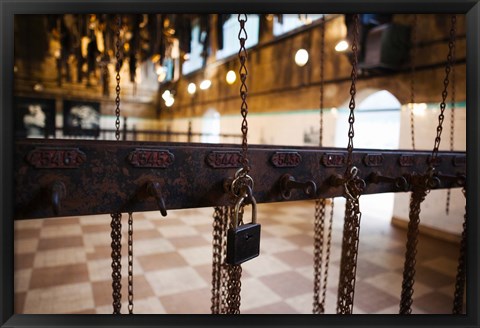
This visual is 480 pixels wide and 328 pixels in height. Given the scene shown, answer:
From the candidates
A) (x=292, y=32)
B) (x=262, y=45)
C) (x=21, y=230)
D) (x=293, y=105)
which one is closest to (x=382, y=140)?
(x=293, y=105)

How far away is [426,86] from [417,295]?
170 inches

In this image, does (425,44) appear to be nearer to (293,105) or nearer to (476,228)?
(293,105)

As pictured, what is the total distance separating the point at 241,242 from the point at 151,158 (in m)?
0.37

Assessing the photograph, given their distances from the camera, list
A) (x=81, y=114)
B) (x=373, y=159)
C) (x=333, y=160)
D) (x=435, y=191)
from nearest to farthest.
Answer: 1. (x=333, y=160)
2. (x=373, y=159)
3. (x=435, y=191)
4. (x=81, y=114)

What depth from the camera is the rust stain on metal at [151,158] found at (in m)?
1.01

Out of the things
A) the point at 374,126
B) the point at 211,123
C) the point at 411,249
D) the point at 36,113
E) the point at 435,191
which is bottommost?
the point at 435,191

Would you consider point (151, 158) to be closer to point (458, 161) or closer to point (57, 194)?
point (57, 194)

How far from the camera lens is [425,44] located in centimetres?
666

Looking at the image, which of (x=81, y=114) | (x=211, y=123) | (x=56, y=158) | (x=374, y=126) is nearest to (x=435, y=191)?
(x=374, y=126)

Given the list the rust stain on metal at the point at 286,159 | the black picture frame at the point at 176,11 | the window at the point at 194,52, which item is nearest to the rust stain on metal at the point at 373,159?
the rust stain on metal at the point at 286,159

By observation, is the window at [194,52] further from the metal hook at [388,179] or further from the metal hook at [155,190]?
the metal hook at [155,190]

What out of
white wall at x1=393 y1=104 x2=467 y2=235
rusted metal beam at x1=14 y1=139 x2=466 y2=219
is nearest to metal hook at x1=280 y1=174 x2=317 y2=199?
rusted metal beam at x1=14 y1=139 x2=466 y2=219

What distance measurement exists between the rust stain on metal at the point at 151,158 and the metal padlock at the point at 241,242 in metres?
0.26

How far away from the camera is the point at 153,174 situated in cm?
105
